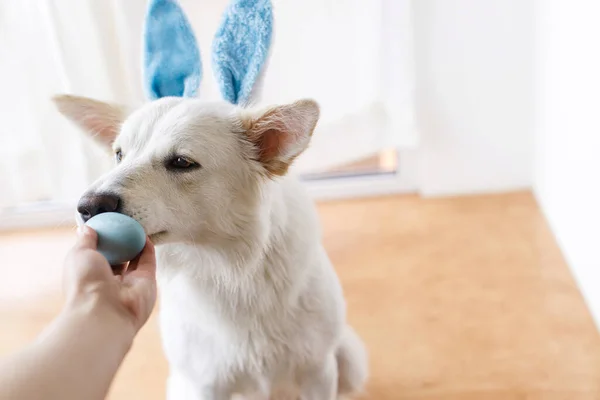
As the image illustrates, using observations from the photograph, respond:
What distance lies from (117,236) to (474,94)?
5.63 feet

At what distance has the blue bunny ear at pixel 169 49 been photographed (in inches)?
47.4

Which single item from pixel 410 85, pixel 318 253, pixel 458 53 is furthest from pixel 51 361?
pixel 458 53

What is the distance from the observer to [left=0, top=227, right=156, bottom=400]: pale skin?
0.64 metres

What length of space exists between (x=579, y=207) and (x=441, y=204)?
2.09 feet

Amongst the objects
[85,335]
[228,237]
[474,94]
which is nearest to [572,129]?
[474,94]

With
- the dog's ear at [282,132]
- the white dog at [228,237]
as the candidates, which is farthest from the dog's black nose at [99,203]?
the dog's ear at [282,132]

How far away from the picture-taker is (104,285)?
77 centimetres

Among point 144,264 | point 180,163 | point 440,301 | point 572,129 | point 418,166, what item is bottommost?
point 440,301

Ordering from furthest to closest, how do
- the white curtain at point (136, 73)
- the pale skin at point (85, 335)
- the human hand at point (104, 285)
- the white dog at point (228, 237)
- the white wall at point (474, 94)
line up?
the white wall at point (474, 94)
the white curtain at point (136, 73)
the white dog at point (228, 237)
the human hand at point (104, 285)
the pale skin at point (85, 335)

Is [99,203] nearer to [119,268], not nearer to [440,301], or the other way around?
[119,268]

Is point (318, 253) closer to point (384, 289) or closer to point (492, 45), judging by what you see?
point (384, 289)

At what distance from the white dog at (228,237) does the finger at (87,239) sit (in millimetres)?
51

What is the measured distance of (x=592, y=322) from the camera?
1.64 metres

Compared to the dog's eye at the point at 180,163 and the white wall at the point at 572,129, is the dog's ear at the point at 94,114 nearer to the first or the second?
the dog's eye at the point at 180,163
